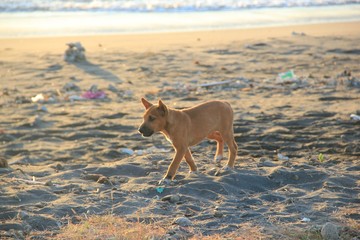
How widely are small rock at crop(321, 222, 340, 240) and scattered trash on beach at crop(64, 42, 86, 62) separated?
10.8 metres

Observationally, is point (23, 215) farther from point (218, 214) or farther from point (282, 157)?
point (282, 157)

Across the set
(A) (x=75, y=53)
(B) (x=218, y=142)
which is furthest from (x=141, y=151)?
(A) (x=75, y=53)

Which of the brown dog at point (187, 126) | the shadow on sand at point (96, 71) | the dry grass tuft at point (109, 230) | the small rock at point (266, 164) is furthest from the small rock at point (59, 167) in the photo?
the shadow on sand at point (96, 71)

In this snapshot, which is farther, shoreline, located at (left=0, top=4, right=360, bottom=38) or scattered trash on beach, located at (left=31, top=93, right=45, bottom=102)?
shoreline, located at (left=0, top=4, right=360, bottom=38)

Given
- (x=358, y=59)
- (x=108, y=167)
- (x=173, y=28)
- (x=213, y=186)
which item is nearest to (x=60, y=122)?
(x=108, y=167)

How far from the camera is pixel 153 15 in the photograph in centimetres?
2652

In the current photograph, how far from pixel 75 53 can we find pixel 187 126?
27.6 feet

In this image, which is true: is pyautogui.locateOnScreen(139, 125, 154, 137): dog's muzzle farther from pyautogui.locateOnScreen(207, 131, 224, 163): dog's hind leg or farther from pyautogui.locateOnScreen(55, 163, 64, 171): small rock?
pyautogui.locateOnScreen(55, 163, 64, 171): small rock

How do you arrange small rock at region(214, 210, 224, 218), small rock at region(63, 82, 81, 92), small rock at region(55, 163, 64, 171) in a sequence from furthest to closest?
small rock at region(63, 82, 81, 92)
small rock at region(55, 163, 64, 171)
small rock at region(214, 210, 224, 218)

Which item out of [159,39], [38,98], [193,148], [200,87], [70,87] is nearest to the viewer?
[193,148]

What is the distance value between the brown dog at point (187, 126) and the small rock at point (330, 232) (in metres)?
2.25

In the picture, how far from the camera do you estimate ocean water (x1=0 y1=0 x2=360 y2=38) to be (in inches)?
852

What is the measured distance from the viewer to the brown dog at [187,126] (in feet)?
23.2

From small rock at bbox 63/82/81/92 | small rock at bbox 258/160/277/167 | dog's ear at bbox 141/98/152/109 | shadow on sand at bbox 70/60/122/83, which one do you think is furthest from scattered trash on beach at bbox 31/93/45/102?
small rock at bbox 258/160/277/167
